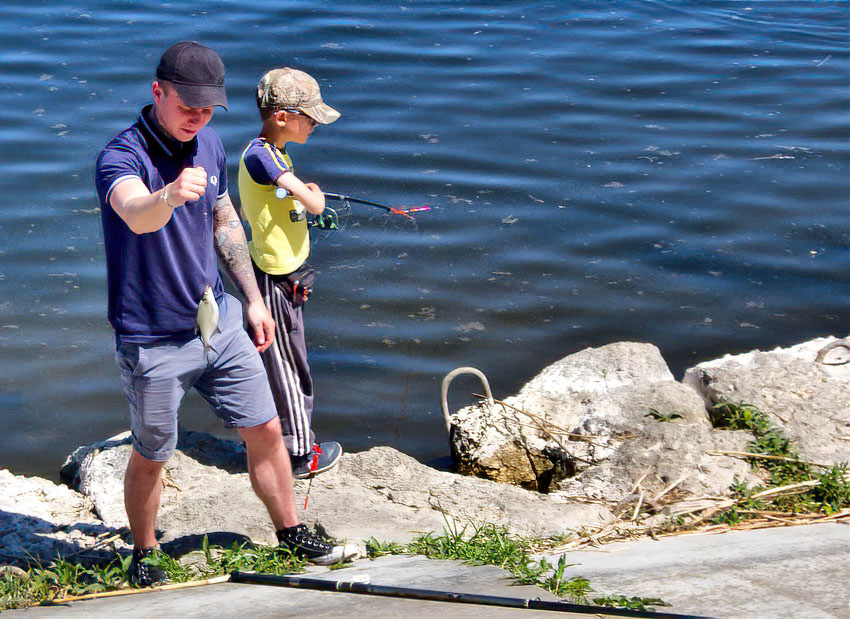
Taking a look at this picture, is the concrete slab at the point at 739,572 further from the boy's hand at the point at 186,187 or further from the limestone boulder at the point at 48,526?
the limestone boulder at the point at 48,526

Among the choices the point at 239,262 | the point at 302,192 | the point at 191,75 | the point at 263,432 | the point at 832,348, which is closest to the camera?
the point at 191,75

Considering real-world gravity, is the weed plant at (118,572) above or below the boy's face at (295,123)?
below

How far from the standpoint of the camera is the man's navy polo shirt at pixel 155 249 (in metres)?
3.13

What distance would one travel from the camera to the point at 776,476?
4188 millimetres

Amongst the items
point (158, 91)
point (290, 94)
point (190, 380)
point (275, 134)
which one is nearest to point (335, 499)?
point (190, 380)

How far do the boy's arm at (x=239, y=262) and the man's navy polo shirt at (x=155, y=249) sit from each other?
19cm

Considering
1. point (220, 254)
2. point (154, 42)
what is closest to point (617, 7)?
point (154, 42)

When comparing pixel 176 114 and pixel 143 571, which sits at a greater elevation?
pixel 176 114

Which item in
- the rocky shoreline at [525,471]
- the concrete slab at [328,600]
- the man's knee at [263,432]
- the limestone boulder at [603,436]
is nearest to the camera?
the concrete slab at [328,600]

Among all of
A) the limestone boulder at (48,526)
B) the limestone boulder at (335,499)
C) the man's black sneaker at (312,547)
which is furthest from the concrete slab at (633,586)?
the limestone boulder at (48,526)

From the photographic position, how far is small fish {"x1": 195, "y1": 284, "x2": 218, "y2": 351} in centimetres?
329

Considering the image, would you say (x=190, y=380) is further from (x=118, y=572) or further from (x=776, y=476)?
(x=776, y=476)

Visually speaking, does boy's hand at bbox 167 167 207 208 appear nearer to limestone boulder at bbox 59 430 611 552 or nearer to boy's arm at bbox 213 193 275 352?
boy's arm at bbox 213 193 275 352

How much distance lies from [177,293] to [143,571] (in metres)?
1.01
